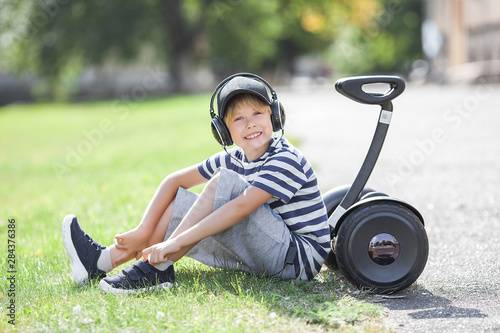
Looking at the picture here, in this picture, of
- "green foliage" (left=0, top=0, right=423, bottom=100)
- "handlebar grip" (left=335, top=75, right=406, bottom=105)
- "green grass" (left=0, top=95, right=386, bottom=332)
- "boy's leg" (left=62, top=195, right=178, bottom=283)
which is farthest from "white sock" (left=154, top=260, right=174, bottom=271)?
"green foliage" (left=0, top=0, right=423, bottom=100)

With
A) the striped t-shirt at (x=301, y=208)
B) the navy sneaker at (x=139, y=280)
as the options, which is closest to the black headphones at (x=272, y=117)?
the striped t-shirt at (x=301, y=208)

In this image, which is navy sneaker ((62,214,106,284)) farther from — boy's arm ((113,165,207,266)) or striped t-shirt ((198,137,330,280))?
striped t-shirt ((198,137,330,280))

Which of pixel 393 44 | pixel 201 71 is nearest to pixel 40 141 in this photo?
pixel 201 71

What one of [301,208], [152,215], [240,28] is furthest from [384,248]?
[240,28]

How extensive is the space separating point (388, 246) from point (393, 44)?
45869mm

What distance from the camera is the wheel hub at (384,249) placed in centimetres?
329

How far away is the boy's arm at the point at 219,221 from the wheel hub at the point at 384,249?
0.62 m

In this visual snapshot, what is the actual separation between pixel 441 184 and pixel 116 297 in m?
4.48

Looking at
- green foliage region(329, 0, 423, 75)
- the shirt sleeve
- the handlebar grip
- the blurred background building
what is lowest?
the shirt sleeve

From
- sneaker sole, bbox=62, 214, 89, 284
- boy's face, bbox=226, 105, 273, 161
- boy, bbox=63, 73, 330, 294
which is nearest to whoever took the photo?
boy, bbox=63, 73, 330, 294

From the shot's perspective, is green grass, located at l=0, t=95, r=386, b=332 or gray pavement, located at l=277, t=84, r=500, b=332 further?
gray pavement, located at l=277, t=84, r=500, b=332

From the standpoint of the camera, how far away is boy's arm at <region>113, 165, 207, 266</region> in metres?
3.51

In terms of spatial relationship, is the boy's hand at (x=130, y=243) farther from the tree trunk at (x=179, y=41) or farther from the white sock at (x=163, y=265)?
the tree trunk at (x=179, y=41)

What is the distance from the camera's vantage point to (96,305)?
304 cm
